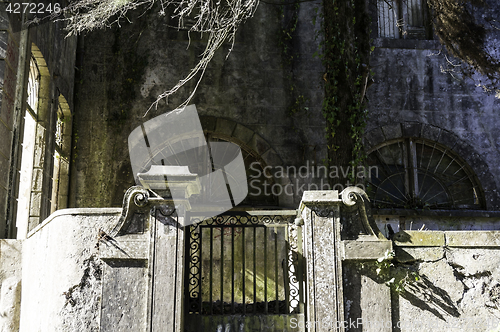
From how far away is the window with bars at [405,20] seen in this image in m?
10.5

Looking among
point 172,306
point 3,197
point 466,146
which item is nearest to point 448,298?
point 172,306

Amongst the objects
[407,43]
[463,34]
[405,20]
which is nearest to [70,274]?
[463,34]

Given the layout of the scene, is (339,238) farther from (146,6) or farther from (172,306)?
(146,6)

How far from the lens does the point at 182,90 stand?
377 inches

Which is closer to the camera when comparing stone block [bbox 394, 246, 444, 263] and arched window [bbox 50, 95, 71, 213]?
stone block [bbox 394, 246, 444, 263]

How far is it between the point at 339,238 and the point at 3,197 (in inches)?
158

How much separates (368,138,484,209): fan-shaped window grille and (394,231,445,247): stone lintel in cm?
504

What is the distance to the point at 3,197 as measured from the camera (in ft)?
20.0

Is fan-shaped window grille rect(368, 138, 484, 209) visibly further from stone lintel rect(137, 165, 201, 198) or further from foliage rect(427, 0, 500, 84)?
stone lintel rect(137, 165, 201, 198)

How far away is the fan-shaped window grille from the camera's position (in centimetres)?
993

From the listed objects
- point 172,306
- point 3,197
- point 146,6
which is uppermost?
point 146,6
